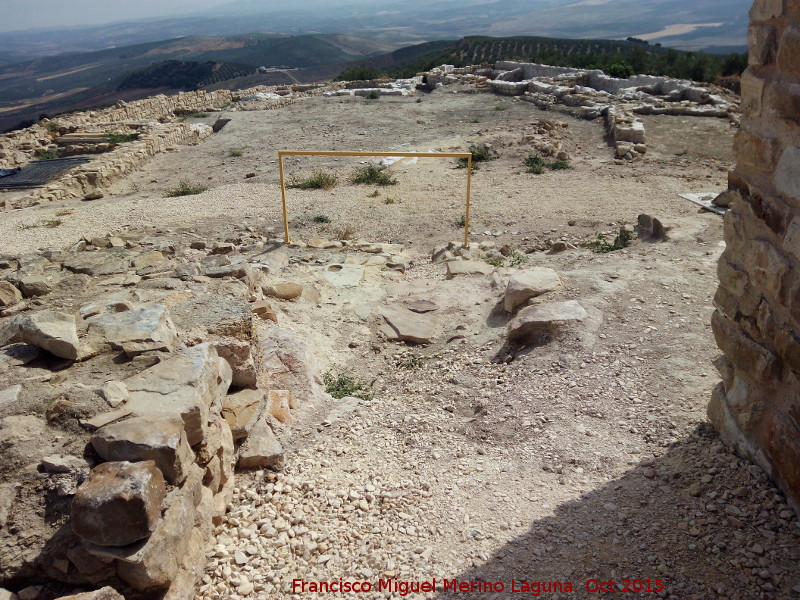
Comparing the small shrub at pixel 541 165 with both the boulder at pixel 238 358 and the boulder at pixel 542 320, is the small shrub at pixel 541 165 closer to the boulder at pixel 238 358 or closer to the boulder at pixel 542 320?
the boulder at pixel 542 320

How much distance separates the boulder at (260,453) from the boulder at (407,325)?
2.42 metres

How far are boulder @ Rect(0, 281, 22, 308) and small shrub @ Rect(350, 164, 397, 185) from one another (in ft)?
25.5

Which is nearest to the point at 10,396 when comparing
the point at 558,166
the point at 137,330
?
the point at 137,330

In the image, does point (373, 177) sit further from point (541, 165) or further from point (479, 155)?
point (541, 165)

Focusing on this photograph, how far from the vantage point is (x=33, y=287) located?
5.27 m

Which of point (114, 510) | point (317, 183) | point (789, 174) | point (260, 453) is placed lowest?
point (260, 453)

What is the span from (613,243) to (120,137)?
14.7m

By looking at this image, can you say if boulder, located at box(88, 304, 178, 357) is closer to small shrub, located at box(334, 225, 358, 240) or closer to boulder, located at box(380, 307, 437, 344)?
boulder, located at box(380, 307, 437, 344)

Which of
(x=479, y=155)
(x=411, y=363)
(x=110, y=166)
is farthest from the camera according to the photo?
(x=110, y=166)

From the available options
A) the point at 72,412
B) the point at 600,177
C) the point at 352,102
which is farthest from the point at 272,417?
the point at 352,102

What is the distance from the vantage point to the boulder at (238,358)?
4141 mm

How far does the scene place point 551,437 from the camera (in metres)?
3.99

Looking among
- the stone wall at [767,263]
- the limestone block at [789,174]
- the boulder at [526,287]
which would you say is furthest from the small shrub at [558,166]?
the limestone block at [789,174]

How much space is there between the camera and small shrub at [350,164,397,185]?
39.2ft
